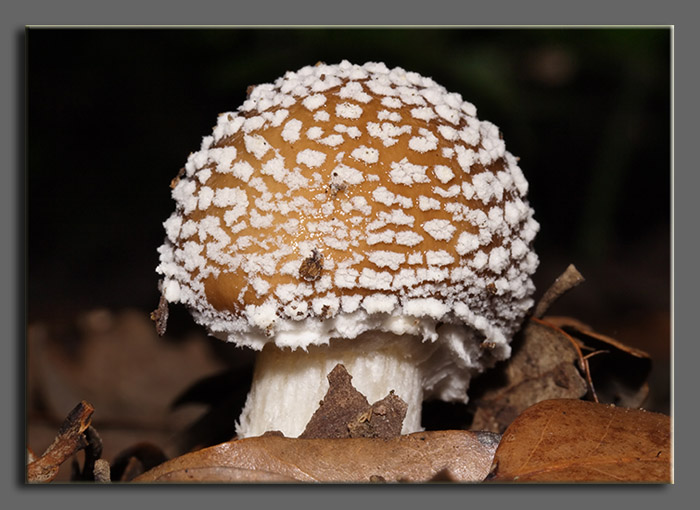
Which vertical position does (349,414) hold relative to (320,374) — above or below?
below

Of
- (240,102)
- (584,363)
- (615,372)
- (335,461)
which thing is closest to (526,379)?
(584,363)

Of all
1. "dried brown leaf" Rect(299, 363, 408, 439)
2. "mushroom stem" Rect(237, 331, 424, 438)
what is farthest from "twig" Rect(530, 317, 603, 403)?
"dried brown leaf" Rect(299, 363, 408, 439)

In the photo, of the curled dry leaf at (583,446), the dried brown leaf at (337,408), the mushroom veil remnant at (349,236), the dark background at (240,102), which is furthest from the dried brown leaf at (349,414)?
the dark background at (240,102)

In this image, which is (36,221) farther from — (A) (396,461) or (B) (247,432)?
(A) (396,461)

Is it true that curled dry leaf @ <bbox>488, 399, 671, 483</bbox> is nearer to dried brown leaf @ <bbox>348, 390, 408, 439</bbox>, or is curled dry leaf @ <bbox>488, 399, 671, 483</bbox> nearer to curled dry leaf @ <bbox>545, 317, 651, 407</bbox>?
dried brown leaf @ <bbox>348, 390, 408, 439</bbox>

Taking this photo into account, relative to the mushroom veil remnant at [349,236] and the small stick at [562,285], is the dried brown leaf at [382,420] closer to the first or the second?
the mushroom veil remnant at [349,236]

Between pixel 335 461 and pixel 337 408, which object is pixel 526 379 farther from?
pixel 335 461
